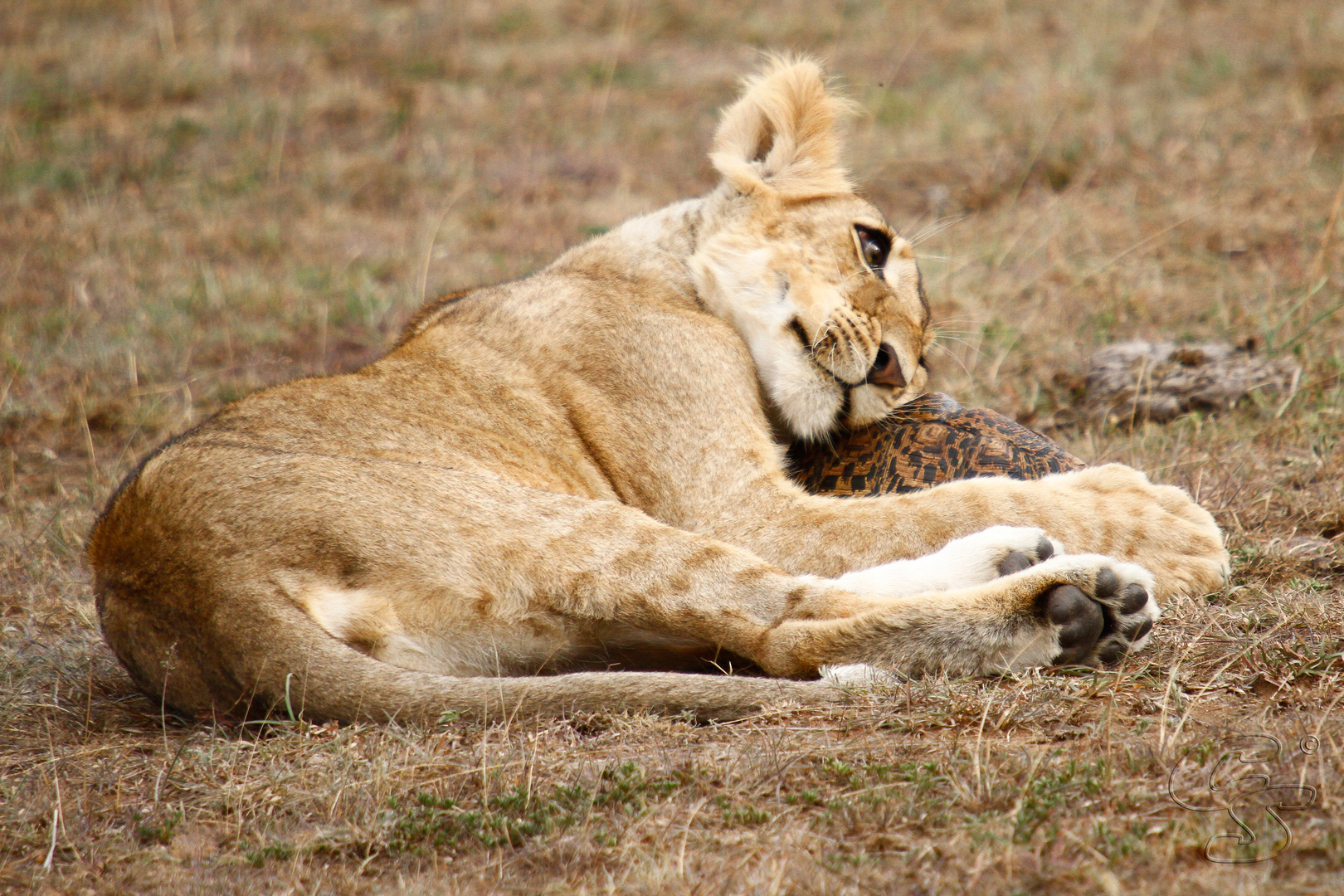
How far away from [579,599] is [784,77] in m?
2.48

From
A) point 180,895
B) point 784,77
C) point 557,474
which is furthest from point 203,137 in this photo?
point 180,895

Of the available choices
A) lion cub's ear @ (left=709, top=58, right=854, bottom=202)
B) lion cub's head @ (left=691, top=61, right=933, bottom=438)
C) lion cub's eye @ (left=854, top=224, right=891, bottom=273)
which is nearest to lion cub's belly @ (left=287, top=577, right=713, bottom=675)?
lion cub's head @ (left=691, top=61, right=933, bottom=438)

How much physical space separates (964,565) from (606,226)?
5350mm

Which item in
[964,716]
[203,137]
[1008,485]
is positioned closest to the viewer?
[964,716]

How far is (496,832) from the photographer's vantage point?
2477mm

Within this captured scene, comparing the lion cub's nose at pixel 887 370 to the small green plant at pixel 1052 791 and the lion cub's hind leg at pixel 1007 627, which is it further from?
the small green plant at pixel 1052 791

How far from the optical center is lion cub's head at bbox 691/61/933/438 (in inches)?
164

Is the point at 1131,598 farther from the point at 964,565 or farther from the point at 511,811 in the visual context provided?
the point at 511,811

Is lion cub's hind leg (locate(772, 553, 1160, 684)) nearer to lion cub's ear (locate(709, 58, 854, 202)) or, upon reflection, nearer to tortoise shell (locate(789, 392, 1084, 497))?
tortoise shell (locate(789, 392, 1084, 497))

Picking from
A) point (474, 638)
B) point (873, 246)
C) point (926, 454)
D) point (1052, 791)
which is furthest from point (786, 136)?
point (1052, 791)

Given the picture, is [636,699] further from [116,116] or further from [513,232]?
[116,116]

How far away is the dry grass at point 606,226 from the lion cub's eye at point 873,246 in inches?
29.9

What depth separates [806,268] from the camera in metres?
4.31

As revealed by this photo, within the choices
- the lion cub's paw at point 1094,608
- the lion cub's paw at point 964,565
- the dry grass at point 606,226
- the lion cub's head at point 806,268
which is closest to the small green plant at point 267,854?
the dry grass at point 606,226
